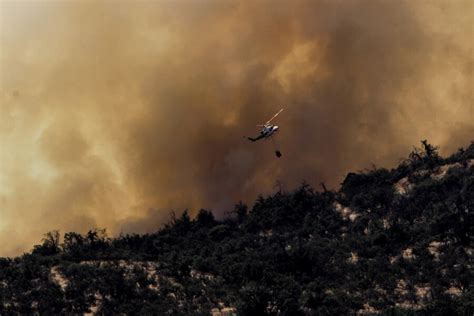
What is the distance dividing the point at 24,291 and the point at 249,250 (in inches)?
Answer: 1735

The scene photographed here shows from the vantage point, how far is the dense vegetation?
222ft

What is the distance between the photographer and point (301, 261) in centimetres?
8550

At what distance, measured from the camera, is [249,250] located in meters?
107

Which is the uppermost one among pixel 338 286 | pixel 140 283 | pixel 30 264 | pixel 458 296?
pixel 30 264

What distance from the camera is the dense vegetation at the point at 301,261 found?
67.7 m

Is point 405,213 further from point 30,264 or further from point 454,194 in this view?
point 30,264

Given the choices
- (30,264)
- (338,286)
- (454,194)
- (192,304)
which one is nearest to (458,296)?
(338,286)

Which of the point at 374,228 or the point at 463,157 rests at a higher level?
the point at 463,157

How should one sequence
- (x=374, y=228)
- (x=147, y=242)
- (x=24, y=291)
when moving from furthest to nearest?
(x=147, y=242) < (x=374, y=228) < (x=24, y=291)

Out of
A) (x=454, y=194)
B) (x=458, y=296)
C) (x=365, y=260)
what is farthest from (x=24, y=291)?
(x=454, y=194)

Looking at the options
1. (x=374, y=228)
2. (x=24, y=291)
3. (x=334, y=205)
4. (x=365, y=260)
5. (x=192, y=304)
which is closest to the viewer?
(x=192, y=304)

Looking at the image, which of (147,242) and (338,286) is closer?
(338,286)

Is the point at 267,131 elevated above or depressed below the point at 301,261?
above

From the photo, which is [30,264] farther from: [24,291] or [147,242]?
[147,242]
